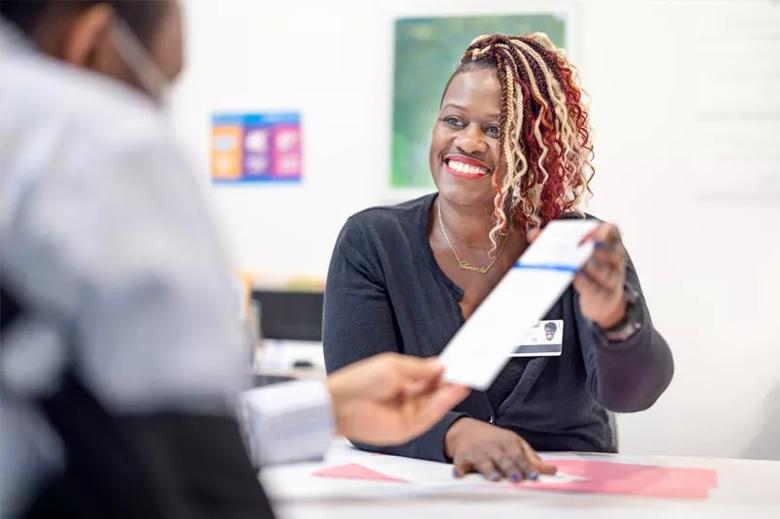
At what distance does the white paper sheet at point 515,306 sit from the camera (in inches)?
46.4

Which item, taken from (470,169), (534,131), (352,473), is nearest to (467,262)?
(470,169)

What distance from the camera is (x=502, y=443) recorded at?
63.6 inches

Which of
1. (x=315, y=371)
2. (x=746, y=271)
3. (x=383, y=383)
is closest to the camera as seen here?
(x=383, y=383)

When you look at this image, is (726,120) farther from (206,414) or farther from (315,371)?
(206,414)

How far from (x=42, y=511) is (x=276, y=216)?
3.11 meters

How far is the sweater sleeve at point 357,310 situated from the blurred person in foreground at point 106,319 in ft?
4.03

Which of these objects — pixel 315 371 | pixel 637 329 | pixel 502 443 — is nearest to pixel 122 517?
pixel 502 443

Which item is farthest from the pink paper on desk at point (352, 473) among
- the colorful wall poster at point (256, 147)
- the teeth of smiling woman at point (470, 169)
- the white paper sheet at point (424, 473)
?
the colorful wall poster at point (256, 147)

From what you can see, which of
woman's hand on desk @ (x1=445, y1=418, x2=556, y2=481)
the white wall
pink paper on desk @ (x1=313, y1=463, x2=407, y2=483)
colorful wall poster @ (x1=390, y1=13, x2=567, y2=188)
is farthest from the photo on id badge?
colorful wall poster @ (x1=390, y1=13, x2=567, y2=188)

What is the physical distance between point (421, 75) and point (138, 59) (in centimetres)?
277

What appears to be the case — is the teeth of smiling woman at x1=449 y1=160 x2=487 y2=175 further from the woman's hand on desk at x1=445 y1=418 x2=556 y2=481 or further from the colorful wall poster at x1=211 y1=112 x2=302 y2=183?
the colorful wall poster at x1=211 y1=112 x2=302 y2=183

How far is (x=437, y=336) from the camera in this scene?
1.97 metres

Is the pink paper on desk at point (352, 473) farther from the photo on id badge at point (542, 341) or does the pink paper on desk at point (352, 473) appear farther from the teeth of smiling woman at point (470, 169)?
the teeth of smiling woman at point (470, 169)

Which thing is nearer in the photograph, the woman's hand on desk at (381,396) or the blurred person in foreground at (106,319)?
the blurred person in foreground at (106,319)
